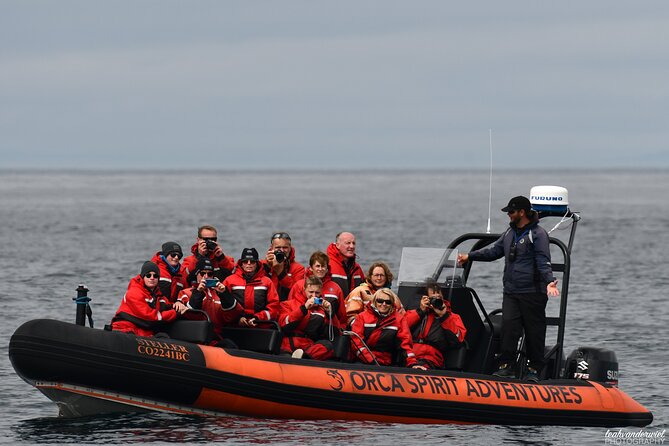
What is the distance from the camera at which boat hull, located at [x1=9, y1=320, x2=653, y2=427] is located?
34.4ft

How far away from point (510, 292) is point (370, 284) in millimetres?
1307

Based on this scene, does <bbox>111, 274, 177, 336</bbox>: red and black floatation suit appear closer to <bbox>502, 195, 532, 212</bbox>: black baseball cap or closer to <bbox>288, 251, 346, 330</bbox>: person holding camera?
<bbox>288, 251, 346, 330</bbox>: person holding camera

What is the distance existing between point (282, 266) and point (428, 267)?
1.42 meters

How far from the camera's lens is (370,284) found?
11.5 m

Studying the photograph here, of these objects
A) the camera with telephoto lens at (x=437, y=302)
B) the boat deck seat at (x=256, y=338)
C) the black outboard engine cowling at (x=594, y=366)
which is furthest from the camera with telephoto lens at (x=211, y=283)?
the black outboard engine cowling at (x=594, y=366)

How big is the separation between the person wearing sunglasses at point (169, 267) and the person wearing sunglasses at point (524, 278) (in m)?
2.82

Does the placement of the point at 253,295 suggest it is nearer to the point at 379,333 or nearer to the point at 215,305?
the point at 215,305

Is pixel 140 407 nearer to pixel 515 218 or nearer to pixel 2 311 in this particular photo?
pixel 515 218

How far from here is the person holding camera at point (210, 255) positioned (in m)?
12.2

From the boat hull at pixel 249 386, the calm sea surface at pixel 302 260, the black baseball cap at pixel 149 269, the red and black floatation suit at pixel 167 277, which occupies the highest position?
the black baseball cap at pixel 149 269

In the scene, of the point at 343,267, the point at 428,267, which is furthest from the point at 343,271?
the point at 428,267

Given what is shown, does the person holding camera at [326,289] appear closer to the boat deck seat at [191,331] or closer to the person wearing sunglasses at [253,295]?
the person wearing sunglasses at [253,295]

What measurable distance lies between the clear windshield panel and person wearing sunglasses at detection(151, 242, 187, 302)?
7.08 feet

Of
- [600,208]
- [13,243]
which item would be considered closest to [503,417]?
[13,243]
